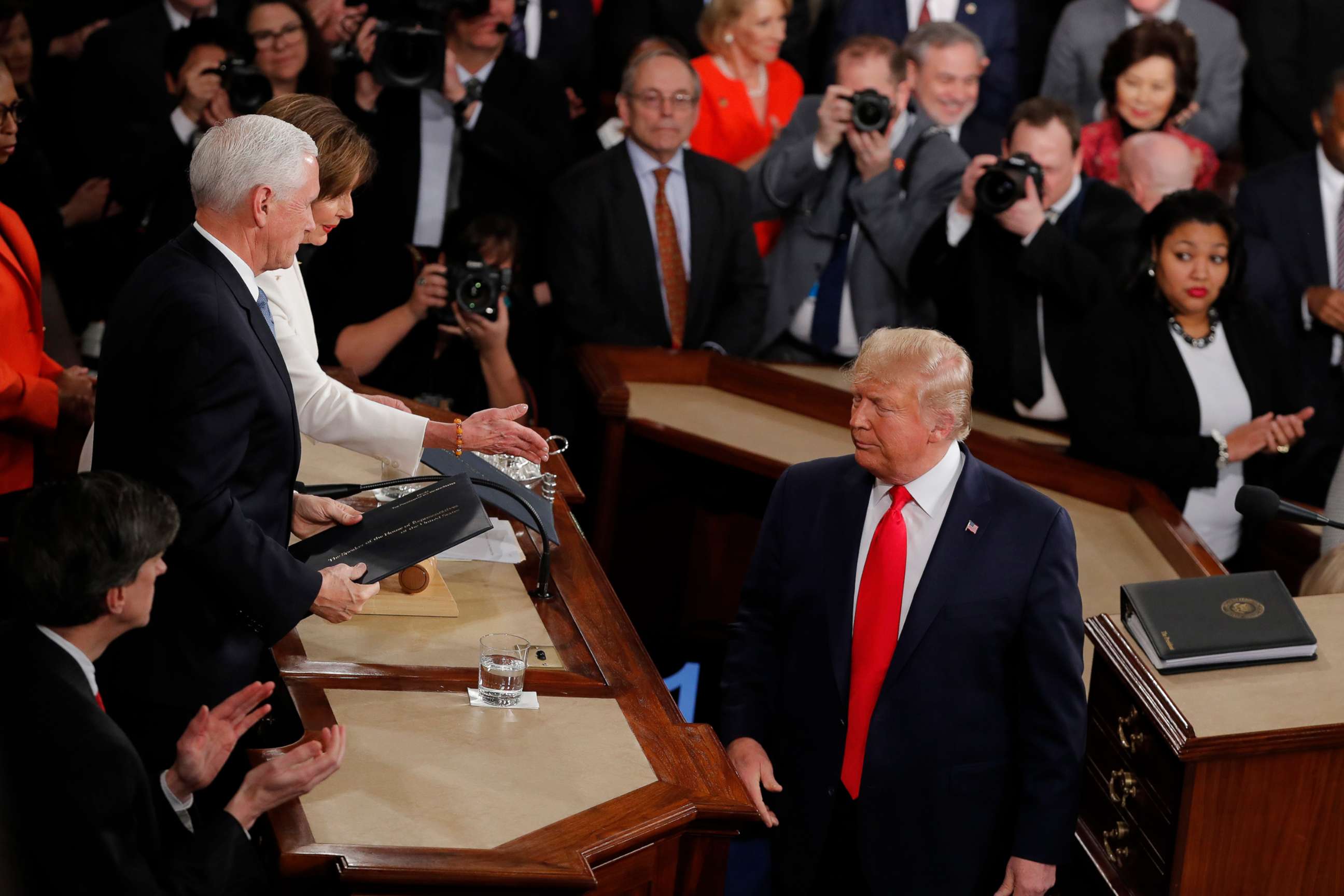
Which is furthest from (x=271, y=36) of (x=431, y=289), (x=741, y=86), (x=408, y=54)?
(x=741, y=86)

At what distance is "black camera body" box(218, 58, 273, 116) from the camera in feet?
14.5

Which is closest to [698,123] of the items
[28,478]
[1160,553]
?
[1160,553]

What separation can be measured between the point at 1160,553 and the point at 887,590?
1466mm

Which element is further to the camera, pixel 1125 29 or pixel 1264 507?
pixel 1125 29

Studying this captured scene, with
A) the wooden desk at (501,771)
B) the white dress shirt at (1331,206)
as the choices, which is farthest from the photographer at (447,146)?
the white dress shirt at (1331,206)

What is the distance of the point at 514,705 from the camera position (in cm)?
233

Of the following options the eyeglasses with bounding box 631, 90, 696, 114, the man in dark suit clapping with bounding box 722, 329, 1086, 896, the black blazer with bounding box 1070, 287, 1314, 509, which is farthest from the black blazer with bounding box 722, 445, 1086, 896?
the eyeglasses with bounding box 631, 90, 696, 114

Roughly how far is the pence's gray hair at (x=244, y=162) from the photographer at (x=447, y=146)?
2424 millimetres

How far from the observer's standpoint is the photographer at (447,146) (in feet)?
15.6

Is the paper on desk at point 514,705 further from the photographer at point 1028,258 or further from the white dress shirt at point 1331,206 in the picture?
the white dress shirt at point 1331,206

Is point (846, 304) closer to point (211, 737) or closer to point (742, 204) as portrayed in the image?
point (742, 204)

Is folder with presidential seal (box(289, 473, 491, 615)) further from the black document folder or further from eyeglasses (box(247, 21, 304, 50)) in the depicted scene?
eyeglasses (box(247, 21, 304, 50))

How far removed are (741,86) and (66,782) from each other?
13.8 ft

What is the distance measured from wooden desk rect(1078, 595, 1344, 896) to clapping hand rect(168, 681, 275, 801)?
133 centimetres
